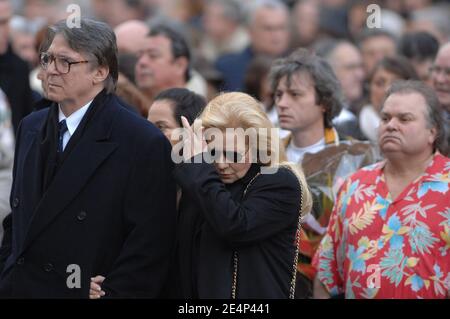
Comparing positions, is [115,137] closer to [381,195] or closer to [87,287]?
[87,287]

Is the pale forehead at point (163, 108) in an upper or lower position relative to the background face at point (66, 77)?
upper

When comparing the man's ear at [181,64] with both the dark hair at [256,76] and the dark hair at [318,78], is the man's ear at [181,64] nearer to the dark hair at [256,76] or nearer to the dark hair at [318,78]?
the dark hair at [256,76]

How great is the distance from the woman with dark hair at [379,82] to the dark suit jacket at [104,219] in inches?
124

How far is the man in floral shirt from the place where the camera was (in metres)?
5.24

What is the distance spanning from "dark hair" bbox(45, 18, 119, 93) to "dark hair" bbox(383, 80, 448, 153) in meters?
1.76

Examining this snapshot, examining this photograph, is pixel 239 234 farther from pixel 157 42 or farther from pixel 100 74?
pixel 157 42

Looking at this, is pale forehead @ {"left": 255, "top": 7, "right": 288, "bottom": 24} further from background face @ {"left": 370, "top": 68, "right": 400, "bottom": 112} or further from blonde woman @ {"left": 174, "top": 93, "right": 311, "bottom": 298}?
blonde woman @ {"left": 174, "top": 93, "right": 311, "bottom": 298}

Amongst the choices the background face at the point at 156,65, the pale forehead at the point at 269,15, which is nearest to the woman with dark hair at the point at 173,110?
the background face at the point at 156,65

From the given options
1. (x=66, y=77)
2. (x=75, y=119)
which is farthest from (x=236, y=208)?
(x=66, y=77)

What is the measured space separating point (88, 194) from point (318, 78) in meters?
2.25

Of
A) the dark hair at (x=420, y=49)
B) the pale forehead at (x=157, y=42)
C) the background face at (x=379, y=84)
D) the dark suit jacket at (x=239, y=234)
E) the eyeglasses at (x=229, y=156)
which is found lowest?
the dark suit jacket at (x=239, y=234)

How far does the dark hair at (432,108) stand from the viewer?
5.58 m

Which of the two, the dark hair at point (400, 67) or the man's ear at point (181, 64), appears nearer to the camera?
the dark hair at point (400, 67)

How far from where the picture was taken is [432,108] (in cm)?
560
